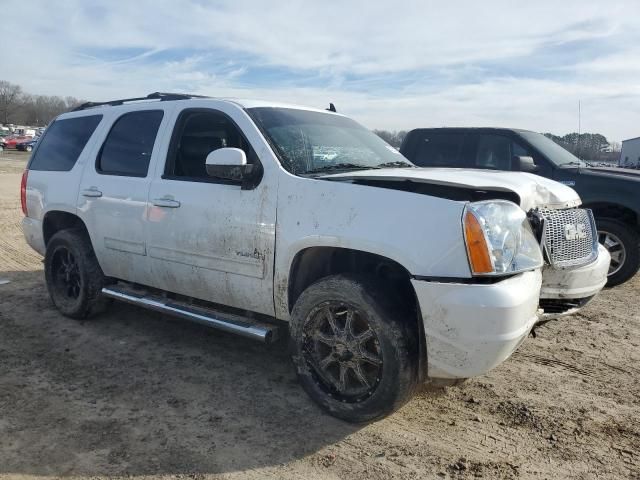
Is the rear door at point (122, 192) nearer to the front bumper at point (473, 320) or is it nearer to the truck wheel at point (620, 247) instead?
the front bumper at point (473, 320)

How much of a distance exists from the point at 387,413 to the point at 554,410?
119cm

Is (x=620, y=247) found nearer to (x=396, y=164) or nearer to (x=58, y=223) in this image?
(x=396, y=164)

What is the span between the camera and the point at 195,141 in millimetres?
4371

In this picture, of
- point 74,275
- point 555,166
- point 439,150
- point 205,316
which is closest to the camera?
point 205,316

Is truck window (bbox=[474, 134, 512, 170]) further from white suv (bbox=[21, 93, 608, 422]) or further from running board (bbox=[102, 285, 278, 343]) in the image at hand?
running board (bbox=[102, 285, 278, 343])

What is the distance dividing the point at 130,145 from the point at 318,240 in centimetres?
231

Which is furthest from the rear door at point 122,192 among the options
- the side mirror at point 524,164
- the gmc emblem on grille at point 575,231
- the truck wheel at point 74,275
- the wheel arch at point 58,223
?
the side mirror at point 524,164

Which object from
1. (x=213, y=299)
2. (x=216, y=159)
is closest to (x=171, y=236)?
(x=213, y=299)

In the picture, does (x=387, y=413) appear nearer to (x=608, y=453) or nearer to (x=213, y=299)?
(x=608, y=453)

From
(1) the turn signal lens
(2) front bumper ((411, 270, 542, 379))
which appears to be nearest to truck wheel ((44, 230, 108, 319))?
(2) front bumper ((411, 270, 542, 379))

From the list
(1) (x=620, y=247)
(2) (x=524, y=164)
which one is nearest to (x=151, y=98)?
(2) (x=524, y=164)

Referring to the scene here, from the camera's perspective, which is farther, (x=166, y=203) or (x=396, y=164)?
(x=396, y=164)

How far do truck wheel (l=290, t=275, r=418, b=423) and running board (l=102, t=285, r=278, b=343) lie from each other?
26 centimetres

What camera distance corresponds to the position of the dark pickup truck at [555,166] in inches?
264
